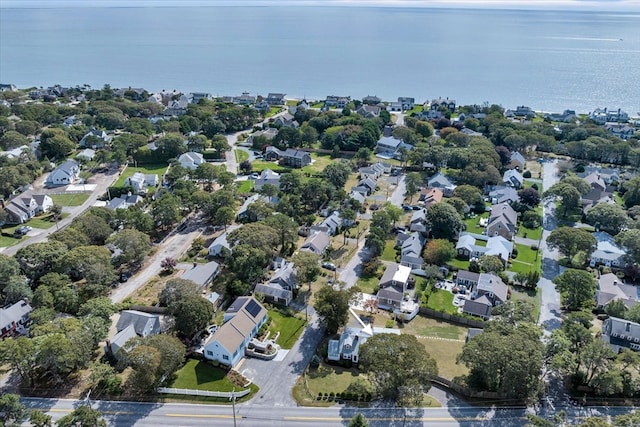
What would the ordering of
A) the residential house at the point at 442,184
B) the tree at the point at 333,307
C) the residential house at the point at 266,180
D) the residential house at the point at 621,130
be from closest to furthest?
the tree at the point at 333,307 → the residential house at the point at 442,184 → the residential house at the point at 266,180 → the residential house at the point at 621,130

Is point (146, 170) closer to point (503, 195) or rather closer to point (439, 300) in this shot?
point (439, 300)

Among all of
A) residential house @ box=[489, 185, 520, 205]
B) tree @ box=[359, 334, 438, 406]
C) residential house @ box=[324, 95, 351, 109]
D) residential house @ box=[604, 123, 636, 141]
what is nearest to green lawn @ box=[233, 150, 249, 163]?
residential house @ box=[324, 95, 351, 109]

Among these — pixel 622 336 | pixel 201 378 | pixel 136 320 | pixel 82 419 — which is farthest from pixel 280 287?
pixel 622 336

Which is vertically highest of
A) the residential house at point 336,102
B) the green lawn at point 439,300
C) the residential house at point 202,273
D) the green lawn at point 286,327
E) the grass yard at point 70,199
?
the residential house at point 336,102

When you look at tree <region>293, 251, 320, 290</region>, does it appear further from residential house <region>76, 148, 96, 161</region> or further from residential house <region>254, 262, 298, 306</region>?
residential house <region>76, 148, 96, 161</region>

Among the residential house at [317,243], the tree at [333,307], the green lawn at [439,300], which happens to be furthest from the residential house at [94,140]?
the green lawn at [439,300]

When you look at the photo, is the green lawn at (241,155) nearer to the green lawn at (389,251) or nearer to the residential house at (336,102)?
the green lawn at (389,251)

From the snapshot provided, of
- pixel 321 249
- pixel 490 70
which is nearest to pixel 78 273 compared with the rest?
pixel 321 249
